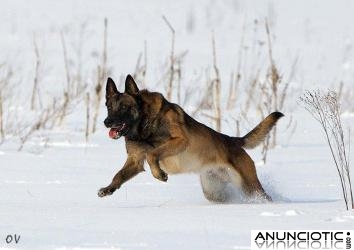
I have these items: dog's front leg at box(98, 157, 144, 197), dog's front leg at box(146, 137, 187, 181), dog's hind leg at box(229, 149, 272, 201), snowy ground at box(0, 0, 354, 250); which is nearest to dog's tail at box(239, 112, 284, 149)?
dog's hind leg at box(229, 149, 272, 201)

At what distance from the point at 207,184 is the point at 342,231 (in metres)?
2.47

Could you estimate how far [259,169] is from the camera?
855 cm

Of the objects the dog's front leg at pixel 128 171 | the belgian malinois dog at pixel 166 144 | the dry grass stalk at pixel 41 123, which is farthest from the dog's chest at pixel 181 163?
the dry grass stalk at pixel 41 123

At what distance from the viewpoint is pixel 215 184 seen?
6934 mm

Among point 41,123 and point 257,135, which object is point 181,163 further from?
point 41,123

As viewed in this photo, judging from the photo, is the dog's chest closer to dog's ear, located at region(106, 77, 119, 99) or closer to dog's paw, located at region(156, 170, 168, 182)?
dog's paw, located at region(156, 170, 168, 182)

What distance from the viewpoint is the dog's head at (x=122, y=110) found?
637cm

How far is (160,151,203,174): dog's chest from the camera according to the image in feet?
21.2

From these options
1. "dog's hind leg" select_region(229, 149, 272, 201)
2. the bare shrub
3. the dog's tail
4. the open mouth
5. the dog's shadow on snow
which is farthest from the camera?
the dog's tail

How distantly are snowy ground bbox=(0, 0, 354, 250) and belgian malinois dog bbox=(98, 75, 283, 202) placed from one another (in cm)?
25

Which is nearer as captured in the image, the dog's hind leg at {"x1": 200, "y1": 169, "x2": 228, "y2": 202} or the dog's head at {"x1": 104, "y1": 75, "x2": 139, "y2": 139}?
the dog's head at {"x1": 104, "y1": 75, "x2": 139, "y2": 139}

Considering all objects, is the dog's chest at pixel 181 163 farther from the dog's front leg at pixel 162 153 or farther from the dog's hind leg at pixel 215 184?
the dog's hind leg at pixel 215 184

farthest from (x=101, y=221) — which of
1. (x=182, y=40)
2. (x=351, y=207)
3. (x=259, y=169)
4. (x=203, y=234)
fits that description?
(x=182, y=40)

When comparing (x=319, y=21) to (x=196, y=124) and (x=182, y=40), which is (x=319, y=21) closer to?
(x=182, y=40)
